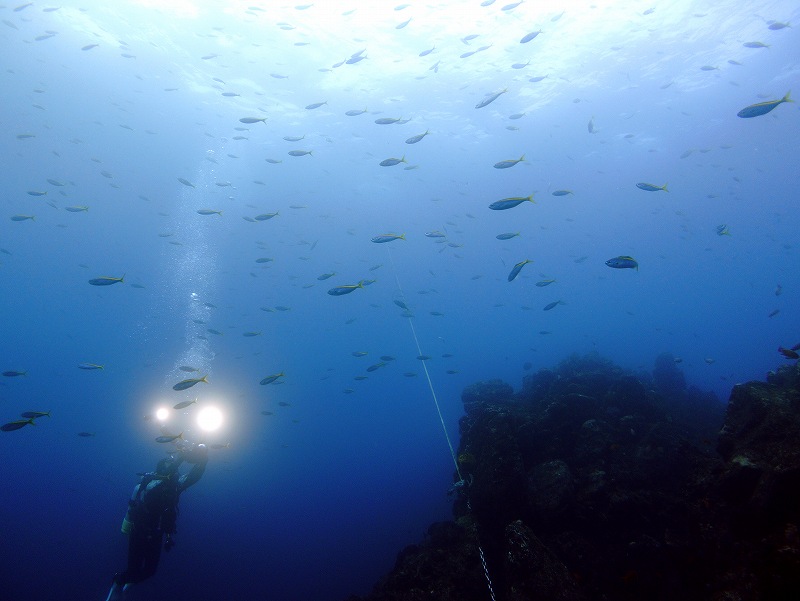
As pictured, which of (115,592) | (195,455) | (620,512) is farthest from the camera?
(195,455)

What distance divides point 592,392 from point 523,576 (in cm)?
791

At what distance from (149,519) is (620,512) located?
11.0 m

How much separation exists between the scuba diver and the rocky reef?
6134 mm

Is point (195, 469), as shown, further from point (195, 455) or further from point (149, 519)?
point (149, 519)

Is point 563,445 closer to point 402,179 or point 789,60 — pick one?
point 789,60

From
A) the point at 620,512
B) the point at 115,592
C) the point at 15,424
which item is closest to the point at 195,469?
the point at 115,592

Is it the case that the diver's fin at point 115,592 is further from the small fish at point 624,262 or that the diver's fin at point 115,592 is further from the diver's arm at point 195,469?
the small fish at point 624,262

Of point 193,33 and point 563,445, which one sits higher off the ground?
point 193,33

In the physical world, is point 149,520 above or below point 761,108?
below

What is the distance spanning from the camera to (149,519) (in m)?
8.78

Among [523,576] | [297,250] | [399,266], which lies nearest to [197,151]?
[297,250]

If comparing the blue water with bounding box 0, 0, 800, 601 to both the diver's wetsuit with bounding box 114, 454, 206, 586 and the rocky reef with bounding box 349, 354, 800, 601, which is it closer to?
the diver's wetsuit with bounding box 114, 454, 206, 586

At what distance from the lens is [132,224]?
49562 millimetres

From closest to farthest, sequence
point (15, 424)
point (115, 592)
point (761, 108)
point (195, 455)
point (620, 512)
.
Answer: point (620, 512) < point (761, 108) < point (15, 424) < point (115, 592) < point (195, 455)
